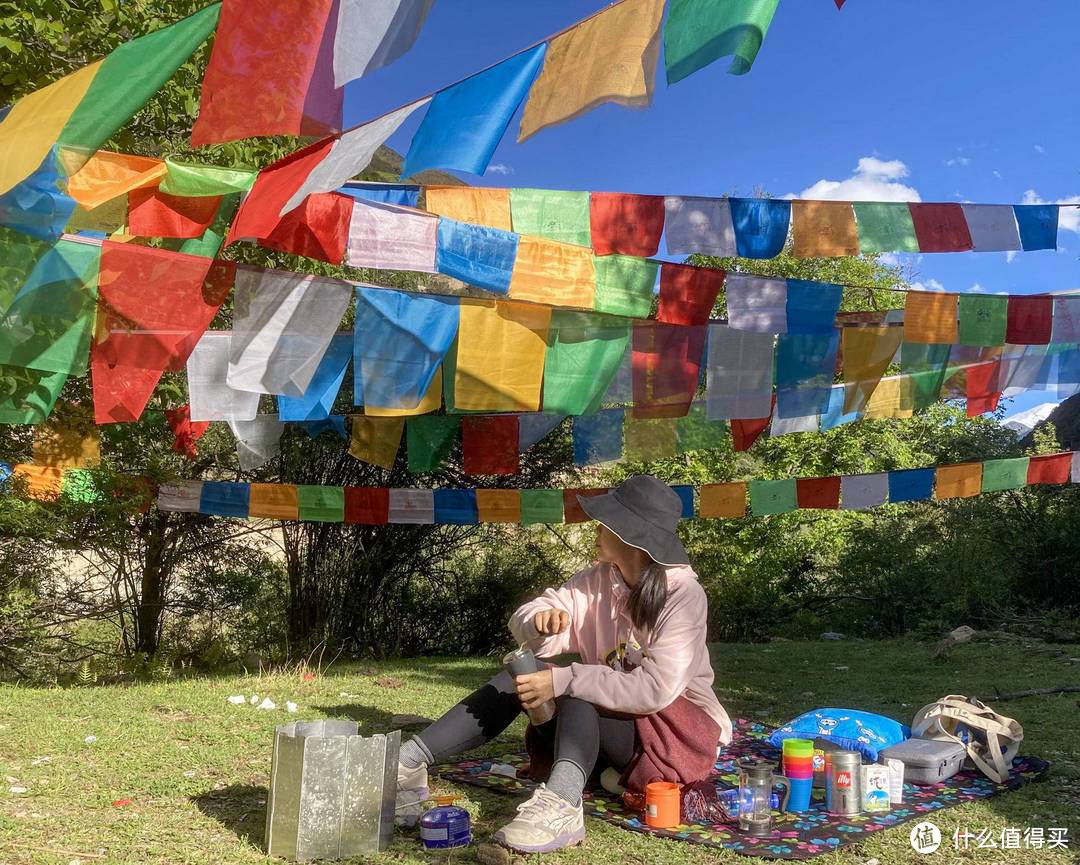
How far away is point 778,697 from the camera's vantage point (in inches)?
231

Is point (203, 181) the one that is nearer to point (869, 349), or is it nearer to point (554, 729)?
point (554, 729)

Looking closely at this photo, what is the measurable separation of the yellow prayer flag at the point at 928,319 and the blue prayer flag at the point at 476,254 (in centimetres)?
264

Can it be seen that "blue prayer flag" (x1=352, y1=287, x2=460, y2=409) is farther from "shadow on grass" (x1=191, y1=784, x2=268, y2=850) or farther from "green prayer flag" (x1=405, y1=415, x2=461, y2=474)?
"shadow on grass" (x1=191, y1=784, x2=268, y2=850)

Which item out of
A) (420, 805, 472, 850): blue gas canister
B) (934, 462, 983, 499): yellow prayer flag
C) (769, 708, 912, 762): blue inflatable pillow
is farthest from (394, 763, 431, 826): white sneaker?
(934, 462, 983, 499): yellow prayer flag

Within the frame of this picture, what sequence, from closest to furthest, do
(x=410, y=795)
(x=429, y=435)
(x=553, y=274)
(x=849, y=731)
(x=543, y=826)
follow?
(x=543, y=826) < (x=410, y=795) < (x=849, y=731) < (x=553, y=274) < (x=429, y=435)

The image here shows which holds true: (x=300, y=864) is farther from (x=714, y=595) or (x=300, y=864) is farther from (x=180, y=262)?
(x=714, y=595)

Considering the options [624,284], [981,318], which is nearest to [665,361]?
[624,284]

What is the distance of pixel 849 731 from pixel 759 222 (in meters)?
2.64

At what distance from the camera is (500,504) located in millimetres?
7344

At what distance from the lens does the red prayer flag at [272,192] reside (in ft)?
10.8

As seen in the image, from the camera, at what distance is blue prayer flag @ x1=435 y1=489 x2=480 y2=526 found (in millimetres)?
7340

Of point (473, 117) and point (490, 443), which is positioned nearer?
point (473, 117)

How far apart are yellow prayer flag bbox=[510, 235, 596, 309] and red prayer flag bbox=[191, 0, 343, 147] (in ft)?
5.89

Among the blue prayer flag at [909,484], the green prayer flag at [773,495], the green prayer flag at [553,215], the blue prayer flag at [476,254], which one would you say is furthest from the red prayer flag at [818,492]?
the blue prayer flag at [476,254]
